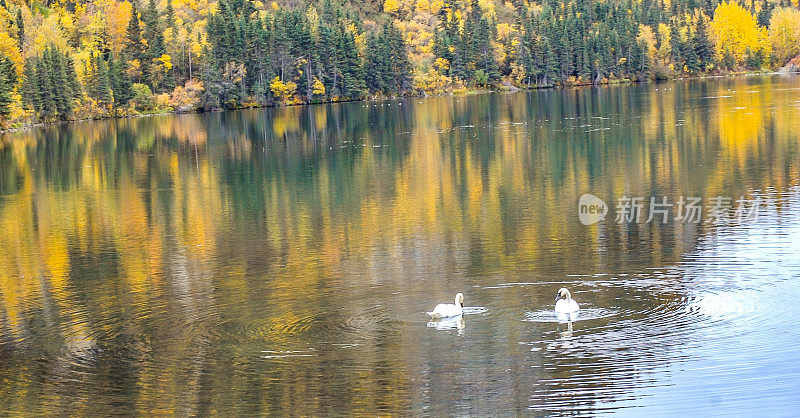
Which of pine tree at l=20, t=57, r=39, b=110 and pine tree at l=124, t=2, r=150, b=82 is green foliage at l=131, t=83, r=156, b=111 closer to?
pine tree at l=124, t=2, r=150, b=82

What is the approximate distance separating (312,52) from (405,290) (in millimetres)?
129385

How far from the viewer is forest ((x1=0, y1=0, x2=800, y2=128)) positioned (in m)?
125

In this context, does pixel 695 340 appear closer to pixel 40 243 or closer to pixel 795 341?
pixel 795 341

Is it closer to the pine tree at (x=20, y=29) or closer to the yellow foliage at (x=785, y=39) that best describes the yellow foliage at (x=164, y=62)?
the pine tree at (x=20, y=29)

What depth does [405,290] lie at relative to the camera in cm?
2227

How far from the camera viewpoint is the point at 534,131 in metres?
68.4

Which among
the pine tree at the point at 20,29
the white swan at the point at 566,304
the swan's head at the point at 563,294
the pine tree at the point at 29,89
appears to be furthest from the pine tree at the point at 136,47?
the white swan at the point at 566,304

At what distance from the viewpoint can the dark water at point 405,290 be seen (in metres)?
16.1

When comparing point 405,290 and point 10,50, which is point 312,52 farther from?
point 405,290

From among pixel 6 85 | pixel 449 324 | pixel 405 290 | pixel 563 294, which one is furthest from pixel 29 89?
pixel 563 294

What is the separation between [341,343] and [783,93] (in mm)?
86395

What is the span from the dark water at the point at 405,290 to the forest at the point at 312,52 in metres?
64.3

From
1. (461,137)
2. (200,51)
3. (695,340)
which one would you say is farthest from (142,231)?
(200,51)

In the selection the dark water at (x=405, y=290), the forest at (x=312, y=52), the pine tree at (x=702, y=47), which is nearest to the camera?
the dark water at (x=405, y=290)
